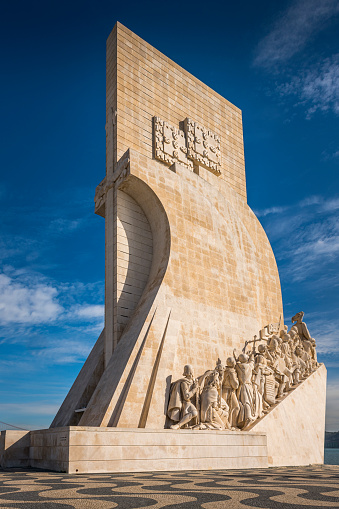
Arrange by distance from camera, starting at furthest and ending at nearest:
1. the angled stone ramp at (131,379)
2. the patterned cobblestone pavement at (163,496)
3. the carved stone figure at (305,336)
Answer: the carved stone figure at (305,336)
the angled stone ramp at (131,379)
the patterned cobblestone pavement at (163,496)

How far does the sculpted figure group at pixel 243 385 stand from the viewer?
7.82 meters

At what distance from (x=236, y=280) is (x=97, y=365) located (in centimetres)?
347

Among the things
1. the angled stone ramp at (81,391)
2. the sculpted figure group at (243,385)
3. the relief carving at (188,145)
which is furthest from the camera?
the relief carving at (188,145)

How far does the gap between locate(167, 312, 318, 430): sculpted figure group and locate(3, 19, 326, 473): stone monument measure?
0.08 ft

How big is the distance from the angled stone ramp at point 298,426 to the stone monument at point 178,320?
3cm

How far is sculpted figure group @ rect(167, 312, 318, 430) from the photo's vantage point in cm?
782

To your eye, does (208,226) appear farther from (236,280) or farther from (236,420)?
(236,420)

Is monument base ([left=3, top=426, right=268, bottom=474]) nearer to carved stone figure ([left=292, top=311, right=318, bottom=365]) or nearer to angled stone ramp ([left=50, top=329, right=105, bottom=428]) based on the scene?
angled stone ramp ([left=50, top=329, right=105, bottom=428])

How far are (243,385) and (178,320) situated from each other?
5.45 ft

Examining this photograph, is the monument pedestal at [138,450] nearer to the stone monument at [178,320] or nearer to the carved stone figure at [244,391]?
the stone monument at [178,320]

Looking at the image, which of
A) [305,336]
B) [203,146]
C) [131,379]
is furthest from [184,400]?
[203,146]

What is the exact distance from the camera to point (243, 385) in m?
8.79

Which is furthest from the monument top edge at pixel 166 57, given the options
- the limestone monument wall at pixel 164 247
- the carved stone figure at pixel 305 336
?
the carved stone figure at pixel 305 336

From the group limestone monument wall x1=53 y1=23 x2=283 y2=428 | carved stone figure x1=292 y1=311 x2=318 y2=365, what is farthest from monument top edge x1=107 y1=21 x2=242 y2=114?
carved stone figure x1=292 y1=311 x2=318 y2=365
